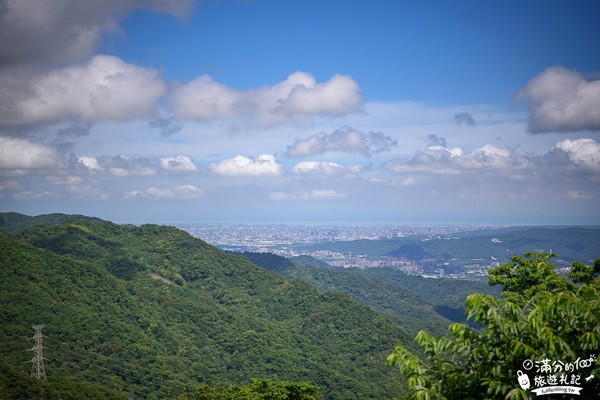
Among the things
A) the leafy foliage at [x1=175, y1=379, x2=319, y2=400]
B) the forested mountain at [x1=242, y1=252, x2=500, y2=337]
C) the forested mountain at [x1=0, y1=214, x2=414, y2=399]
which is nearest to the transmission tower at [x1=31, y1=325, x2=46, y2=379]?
the forested mountain at [x1=0, y1=214, x2=414, y2=399]

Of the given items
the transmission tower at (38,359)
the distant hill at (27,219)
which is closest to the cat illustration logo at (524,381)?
the transmission tower at (38,359)

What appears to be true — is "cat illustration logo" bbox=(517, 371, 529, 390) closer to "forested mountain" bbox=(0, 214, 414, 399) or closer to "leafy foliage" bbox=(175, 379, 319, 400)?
"leafy foliage" bbox=(175, 379, 319, 400)

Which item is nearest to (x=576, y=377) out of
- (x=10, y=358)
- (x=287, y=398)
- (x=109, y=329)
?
→ (x=287, y=398)

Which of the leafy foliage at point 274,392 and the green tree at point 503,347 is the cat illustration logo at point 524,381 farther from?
the leafy foliage at point 274,392

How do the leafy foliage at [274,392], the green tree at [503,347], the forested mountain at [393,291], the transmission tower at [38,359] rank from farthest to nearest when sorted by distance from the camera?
the forested mountain at [393,291] < the transmission tower at [38,359] < the leafy foliage at [274,392] < the green tree at [503,347]

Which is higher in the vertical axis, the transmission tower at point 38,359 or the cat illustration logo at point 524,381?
the cat illustration logo at point 524,381

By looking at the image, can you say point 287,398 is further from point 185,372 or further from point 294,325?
point 294,325
